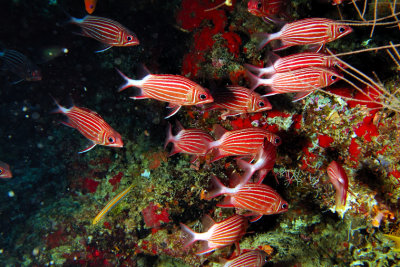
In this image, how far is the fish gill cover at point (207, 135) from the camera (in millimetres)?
3488

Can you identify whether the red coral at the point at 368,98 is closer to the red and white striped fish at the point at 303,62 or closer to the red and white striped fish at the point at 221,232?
the red and white striped fish at the point at 303,62

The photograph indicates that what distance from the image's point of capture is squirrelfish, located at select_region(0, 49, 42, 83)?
5244 mm

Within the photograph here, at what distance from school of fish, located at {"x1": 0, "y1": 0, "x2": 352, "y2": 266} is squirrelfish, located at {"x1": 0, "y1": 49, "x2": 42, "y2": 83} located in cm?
231

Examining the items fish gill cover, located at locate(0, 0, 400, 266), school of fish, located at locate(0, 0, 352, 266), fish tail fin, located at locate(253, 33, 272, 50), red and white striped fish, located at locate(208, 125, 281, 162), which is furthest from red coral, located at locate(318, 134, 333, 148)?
fish tail fin, located at locate(253, 33, 272, 50)

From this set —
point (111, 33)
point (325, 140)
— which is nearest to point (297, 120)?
point (325, 140)

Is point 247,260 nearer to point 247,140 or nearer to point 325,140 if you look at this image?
point 247,140

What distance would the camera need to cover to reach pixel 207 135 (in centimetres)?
378

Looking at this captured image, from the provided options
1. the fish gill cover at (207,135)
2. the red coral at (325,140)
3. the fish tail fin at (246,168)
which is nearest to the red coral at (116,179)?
the fish gill cover at (207,135)

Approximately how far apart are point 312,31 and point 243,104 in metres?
A: 1.48

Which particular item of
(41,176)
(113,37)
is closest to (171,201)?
(113,37)

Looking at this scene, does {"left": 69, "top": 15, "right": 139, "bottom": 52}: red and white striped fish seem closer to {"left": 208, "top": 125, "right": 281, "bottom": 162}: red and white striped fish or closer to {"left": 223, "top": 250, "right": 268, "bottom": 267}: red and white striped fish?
{"left": 208, "top": 125, "right": 281, "bottom": 162}: red and white striped fish

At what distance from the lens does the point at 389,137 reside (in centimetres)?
373

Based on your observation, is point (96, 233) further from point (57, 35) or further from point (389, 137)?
point (389, 137)

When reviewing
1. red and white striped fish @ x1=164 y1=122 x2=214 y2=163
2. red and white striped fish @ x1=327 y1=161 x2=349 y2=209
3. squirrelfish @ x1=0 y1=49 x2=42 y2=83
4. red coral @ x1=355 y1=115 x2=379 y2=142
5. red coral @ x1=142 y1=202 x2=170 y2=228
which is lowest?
red coral @ x1=142 y1=202 x2=170 y2=228
